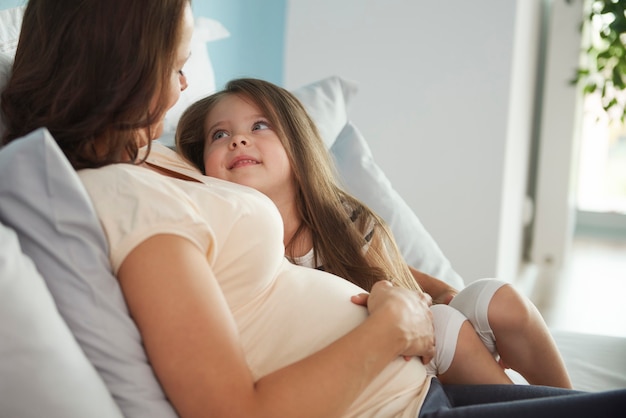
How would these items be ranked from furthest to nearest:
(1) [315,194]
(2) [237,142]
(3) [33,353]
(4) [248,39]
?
1. (4) [248,39]
2. (1) [315,194]
3. (2) [237,142]
4. (3) [33,353]

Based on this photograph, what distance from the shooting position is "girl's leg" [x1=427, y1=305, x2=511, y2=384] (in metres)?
1.16

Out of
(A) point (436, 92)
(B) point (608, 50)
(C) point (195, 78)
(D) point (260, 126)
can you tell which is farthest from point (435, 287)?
(B) point (608, 50)

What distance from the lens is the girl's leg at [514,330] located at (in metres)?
1.22

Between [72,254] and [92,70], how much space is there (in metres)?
0.24

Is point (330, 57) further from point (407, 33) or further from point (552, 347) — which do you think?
point (552, 347)

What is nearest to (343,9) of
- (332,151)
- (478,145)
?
(478,145)

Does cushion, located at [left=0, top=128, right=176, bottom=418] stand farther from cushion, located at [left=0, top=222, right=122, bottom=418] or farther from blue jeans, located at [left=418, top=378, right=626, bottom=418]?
blue jeans, located at [left=418, top=378, right=626, bottom=418]

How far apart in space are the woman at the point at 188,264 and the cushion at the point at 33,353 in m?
0.09

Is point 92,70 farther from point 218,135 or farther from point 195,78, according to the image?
point 195,78

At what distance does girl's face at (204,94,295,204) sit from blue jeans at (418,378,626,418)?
0.49 m

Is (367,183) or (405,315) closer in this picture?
(405,315)

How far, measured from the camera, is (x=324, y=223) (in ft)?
4.65

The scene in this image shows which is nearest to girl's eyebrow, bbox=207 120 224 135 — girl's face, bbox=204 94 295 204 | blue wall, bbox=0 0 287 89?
girl's face, bbox=204 94 295 204

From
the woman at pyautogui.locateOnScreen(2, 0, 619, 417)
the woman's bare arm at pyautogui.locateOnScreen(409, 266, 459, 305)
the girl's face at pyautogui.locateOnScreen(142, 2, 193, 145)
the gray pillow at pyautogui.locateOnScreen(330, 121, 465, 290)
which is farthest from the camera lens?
the gray pillow at pyautogui.locateOnScreen(330, 121, 465, 290)
